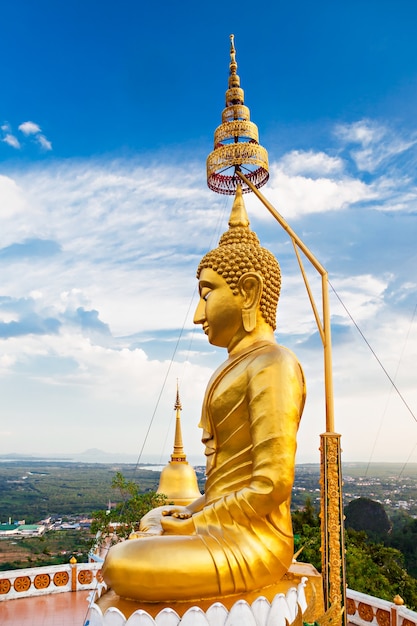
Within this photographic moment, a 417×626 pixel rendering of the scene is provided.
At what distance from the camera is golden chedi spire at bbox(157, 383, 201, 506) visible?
10477 millimetres

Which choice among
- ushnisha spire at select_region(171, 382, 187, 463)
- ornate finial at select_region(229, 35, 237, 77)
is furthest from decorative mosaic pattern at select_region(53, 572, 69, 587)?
ornate finial at select_region(229, 35, 237, 77)

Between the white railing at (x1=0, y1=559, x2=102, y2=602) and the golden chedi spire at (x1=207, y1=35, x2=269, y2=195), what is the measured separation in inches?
Answer: 263

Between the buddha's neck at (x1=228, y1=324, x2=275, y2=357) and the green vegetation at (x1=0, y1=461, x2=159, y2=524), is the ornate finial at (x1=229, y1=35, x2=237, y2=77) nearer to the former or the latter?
the buddha's neck at (x1=228, y1=324, x2=275, y2=357)

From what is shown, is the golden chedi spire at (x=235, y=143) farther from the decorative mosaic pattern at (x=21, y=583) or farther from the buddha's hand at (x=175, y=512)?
the decorative mosaic pattern at (x=21, y=583)

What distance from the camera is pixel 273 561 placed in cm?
436

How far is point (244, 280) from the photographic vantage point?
218 inches

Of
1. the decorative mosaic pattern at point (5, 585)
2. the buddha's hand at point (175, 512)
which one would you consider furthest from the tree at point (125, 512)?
the buddha's hand at point (175, 512)

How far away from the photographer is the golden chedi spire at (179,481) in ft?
34.4

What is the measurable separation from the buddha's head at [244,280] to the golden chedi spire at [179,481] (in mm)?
5700

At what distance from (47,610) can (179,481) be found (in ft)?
11.2

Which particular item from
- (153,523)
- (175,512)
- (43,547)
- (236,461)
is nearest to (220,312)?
(236,461)

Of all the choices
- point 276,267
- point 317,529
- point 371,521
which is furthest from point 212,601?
point 371,521

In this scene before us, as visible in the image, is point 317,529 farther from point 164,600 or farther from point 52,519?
point 52,519

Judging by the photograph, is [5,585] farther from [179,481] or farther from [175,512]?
[175,512]
